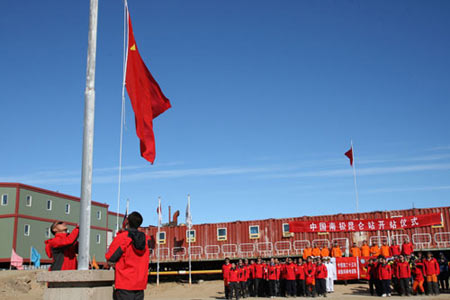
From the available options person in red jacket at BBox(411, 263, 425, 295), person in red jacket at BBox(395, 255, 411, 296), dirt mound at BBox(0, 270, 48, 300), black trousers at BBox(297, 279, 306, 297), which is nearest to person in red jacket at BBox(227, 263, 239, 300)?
black trousers at BBox(297, 279, 306, 297)

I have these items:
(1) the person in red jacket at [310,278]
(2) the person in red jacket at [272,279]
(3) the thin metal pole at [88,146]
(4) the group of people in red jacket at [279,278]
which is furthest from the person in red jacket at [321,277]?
(3) the thin metal pole at [88,146]

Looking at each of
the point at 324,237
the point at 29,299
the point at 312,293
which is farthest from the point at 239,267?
the point at 29,299

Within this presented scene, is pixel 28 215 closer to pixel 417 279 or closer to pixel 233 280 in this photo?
pixel 233 280

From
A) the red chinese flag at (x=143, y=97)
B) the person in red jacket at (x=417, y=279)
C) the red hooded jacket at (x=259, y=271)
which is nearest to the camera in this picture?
the red chinese flag at (x=143, y=97)

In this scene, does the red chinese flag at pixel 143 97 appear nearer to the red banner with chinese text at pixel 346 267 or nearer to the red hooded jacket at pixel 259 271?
the red hooded jacket at pixel 259 271

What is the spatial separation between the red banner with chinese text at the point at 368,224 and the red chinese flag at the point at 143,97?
71.7 feet

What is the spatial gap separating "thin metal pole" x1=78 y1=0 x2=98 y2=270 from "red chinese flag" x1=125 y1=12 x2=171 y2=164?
4.23ft

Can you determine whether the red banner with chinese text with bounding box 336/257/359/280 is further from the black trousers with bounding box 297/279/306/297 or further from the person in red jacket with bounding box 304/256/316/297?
the person in red jacket with bounding box 304/256/316/297

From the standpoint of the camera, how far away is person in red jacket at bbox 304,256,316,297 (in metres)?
23.0

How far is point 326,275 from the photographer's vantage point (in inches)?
915

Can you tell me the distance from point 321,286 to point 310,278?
2.07ft

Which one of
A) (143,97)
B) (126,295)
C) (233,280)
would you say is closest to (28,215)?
(233,280)

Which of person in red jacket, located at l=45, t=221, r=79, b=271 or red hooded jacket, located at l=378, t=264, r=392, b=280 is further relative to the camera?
red hooded jacket, located at l=378, t=264, r=392, b=280

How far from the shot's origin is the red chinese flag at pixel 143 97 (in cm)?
886
